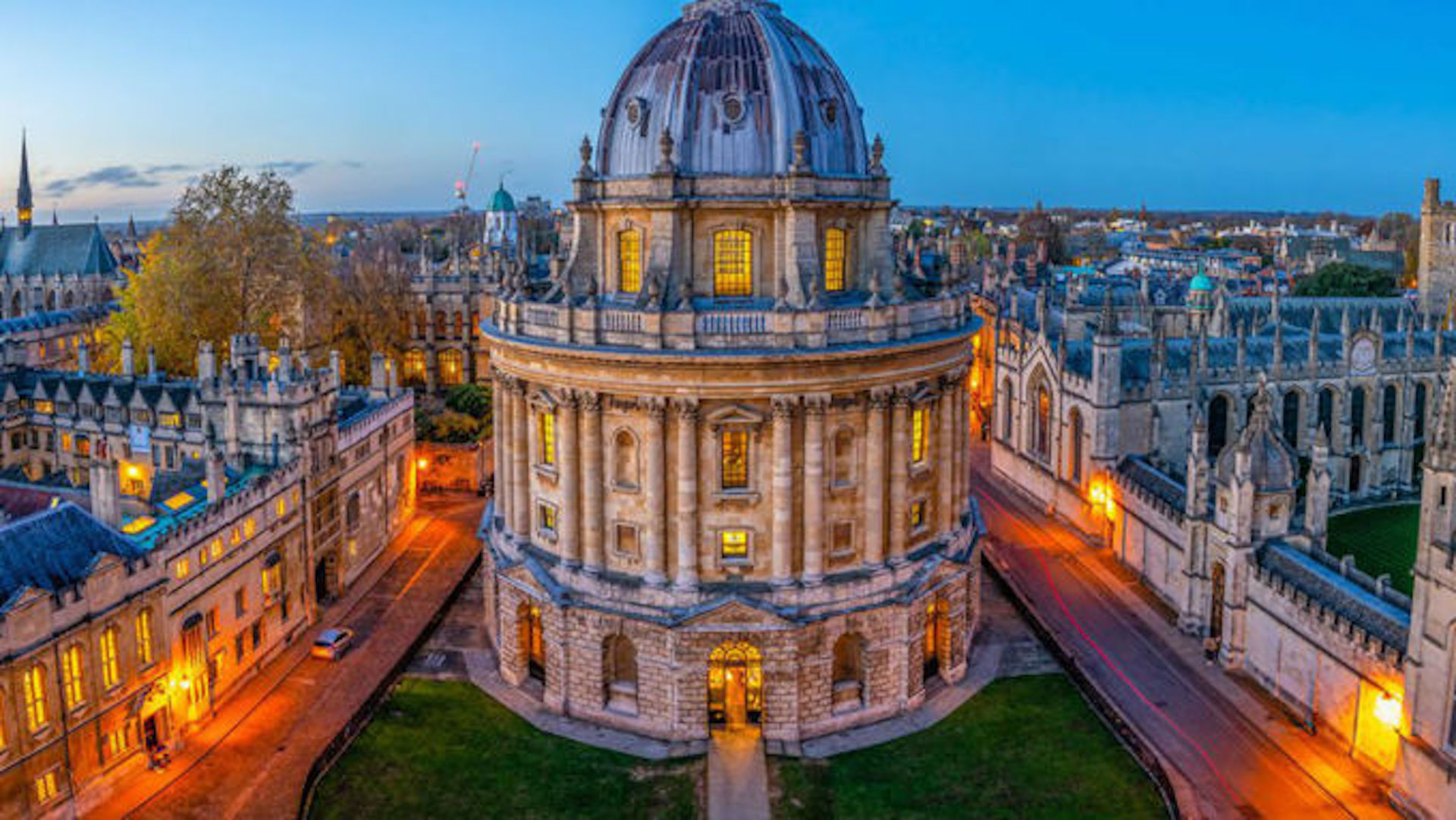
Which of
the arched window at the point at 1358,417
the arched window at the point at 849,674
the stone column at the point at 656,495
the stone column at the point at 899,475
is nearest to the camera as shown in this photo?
the stone column at the point at 656,495

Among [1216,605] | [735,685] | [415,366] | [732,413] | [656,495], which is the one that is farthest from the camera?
[415,366]

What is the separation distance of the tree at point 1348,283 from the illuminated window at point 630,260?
103218mm

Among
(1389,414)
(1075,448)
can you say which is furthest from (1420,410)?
(1075,448)

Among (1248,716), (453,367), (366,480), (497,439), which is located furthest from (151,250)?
(1248,716)

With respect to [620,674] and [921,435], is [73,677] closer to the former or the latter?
[620,674]

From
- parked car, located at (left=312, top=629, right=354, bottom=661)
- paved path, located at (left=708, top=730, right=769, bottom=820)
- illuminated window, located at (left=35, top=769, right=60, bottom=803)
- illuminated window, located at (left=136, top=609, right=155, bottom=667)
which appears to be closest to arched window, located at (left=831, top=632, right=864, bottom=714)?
paved path, located at (left=708, top=730, right=769, bottom=820)

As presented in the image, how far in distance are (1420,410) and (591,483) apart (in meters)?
62.4

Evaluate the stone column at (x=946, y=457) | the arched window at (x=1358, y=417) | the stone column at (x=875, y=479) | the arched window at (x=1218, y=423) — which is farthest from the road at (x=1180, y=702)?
the arched window at (x=1358, y=417)

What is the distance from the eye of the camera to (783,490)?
138 feet

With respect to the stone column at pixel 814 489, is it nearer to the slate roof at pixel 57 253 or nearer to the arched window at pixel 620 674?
the arched window at pixel 620 674

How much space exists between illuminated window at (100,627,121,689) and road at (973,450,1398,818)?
37299mm

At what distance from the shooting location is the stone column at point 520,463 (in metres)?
46.2

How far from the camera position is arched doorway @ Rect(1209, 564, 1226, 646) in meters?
50.7

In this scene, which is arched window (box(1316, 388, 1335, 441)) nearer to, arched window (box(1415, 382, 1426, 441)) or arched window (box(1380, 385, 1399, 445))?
arched window (box(1380, 385, 1399, 445))
